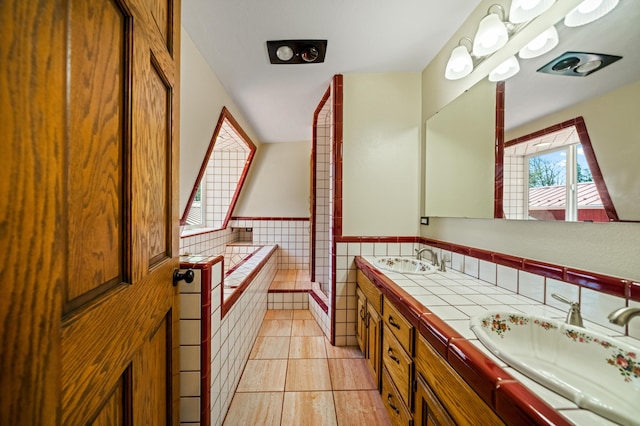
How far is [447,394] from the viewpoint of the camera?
0.74 m

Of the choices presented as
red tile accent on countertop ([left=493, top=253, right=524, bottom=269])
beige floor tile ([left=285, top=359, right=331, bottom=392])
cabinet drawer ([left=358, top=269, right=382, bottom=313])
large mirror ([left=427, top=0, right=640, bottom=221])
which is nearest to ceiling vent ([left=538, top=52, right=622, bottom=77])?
large mirror ([left=427, top=0, right=640, bottom=221])

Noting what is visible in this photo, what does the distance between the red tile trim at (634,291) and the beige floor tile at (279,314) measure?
7.75ft

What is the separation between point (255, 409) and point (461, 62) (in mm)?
2331

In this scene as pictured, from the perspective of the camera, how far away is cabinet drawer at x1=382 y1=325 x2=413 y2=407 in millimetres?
1002

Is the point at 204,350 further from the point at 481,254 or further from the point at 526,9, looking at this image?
the point at 526,9

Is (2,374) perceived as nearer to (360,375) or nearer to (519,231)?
(519,231)

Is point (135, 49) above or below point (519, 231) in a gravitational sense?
above

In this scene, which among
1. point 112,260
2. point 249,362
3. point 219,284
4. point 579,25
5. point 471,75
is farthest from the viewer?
point 249,362

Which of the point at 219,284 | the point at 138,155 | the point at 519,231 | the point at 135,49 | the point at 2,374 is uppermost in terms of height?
the point at 135,49

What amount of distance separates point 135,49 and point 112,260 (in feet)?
1.63

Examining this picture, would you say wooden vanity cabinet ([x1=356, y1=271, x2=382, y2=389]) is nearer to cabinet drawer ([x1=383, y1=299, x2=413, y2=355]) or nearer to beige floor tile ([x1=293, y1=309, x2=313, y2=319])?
cabinet drawer ([x1=383, y1=299, x2=413, y2=355])

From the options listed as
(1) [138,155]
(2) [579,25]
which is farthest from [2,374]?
(2) [579,25]

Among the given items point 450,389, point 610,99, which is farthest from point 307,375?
point 610,99

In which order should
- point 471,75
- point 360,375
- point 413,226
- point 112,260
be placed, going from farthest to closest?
point 413,226, point 360,375, point 471,75, point 112,260
